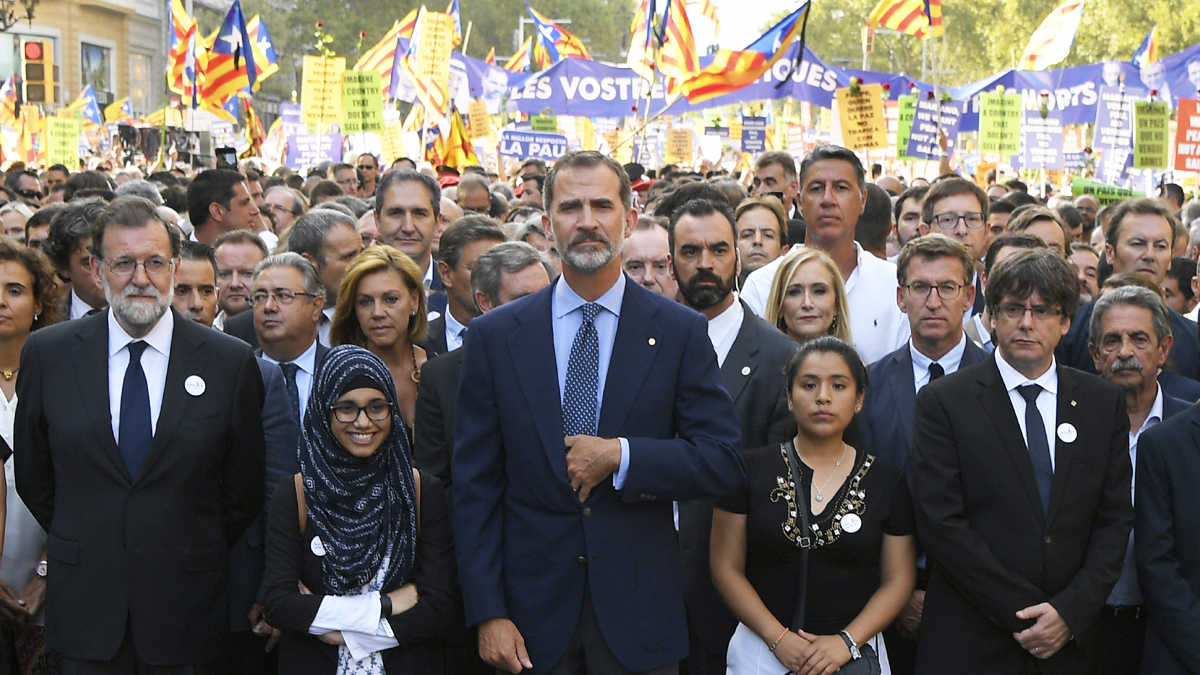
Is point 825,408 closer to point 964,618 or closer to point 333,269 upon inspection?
point 964,618

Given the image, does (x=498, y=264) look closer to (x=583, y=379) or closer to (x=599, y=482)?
(x=583, y=379)

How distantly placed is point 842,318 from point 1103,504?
157cm

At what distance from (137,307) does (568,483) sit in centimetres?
177

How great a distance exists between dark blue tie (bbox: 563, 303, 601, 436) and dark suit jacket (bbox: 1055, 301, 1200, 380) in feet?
9.60

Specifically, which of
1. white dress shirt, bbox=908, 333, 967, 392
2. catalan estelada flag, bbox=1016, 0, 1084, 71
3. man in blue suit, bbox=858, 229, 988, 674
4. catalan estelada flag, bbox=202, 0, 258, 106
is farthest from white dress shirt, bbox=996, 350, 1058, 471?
catalan estelada flag, bbox=202, 0, 258, 106

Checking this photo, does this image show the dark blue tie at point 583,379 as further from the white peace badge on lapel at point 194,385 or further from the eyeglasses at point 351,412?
the white peace badge on lapel at point 194,385

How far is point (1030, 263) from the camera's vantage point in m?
Result: 4.74

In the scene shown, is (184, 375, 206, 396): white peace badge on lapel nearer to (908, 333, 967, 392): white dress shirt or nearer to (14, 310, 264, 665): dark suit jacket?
(14, 310, 264, 665): dark suit jacket

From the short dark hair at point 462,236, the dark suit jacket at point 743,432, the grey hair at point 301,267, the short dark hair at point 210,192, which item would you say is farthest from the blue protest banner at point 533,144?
the dark suit jacket at point 743,432

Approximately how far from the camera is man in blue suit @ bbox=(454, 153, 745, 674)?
3865 mm

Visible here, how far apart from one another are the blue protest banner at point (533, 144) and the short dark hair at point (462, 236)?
10230 millimetres

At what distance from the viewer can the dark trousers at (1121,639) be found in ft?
16.1

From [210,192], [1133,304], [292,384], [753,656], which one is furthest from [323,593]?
[210,192]

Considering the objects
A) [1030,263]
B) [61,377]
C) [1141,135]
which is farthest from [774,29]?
[61,377]
